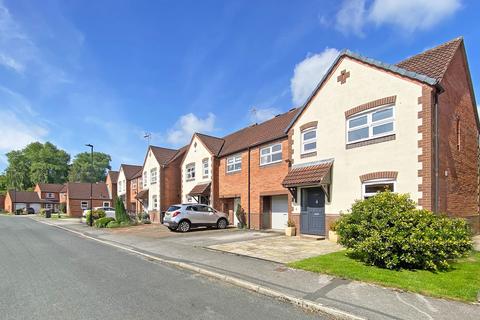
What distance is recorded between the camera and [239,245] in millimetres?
13695

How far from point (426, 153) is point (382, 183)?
1.98 m

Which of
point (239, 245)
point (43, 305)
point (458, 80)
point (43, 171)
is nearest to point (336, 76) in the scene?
point (458, 80)

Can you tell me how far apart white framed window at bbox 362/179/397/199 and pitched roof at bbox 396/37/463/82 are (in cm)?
397

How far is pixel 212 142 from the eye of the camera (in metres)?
28.0

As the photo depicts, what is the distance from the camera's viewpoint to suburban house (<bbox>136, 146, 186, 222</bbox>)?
31875 millimetres

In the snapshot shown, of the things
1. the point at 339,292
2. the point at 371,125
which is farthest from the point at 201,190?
the point at 339,292

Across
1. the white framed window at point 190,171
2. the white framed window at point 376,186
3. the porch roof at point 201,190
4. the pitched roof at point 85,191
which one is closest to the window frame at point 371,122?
the white framed window at point 376,186

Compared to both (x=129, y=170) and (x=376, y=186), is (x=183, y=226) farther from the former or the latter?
(x=129, y=170)

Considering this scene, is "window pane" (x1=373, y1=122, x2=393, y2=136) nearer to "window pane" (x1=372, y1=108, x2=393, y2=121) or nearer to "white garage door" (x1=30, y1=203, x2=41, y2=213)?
"window pane" (x1=372, y1=108, x2=393, y2=121)

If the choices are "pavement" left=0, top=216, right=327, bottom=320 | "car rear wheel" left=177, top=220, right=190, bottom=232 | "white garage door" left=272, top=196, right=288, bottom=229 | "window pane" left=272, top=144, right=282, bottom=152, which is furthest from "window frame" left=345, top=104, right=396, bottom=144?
"car rear wheel" left=177, top=220, right=190, bottom=232

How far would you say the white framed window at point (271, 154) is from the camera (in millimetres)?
19453

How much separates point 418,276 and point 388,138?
6141 mm

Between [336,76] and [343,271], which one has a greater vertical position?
[336,76]

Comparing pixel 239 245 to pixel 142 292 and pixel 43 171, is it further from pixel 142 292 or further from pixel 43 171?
pixel 43 171
